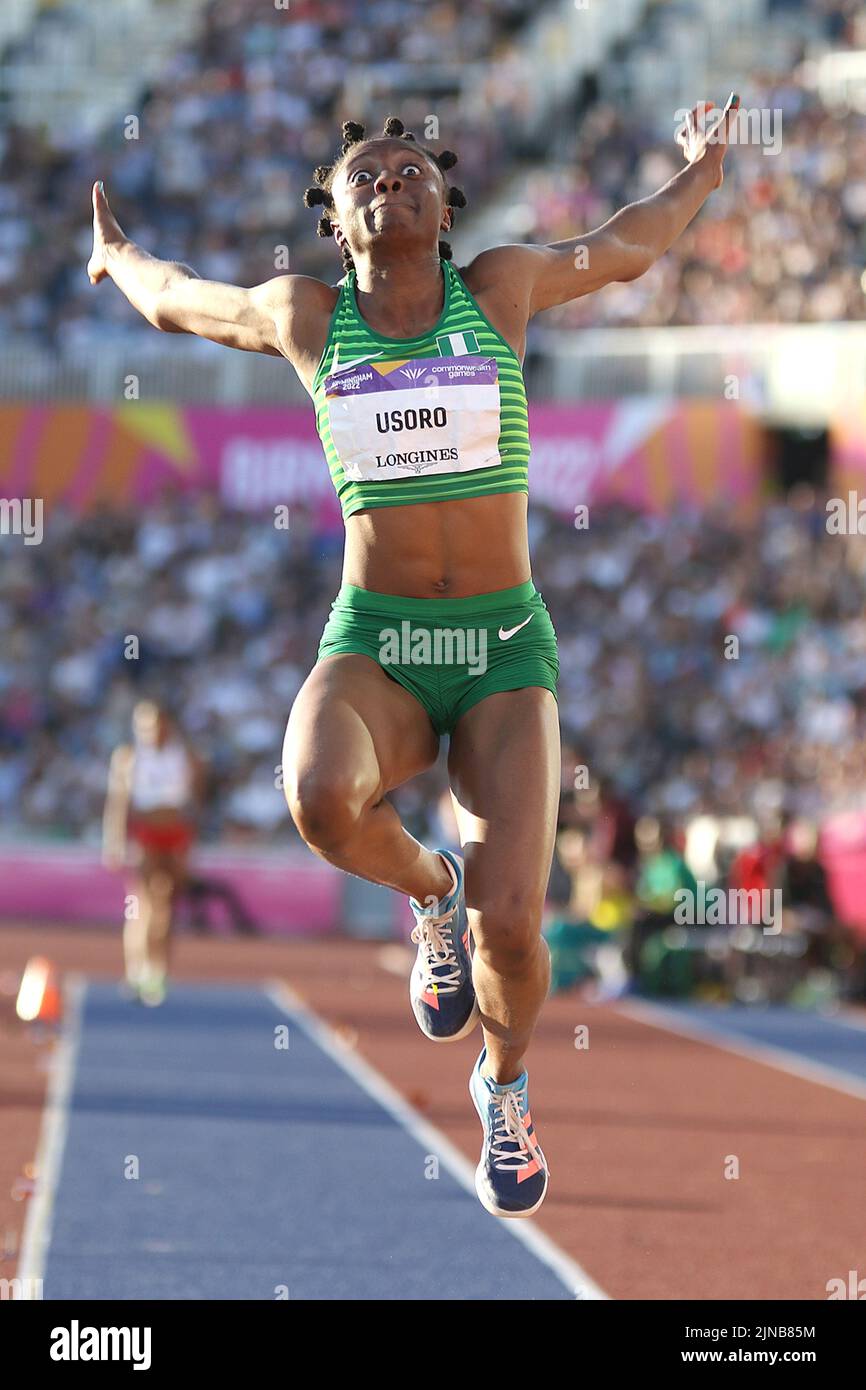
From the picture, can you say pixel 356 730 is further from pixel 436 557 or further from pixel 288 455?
pixel 288 455

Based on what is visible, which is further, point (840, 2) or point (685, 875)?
point (840, 2)

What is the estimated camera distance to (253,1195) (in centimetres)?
781

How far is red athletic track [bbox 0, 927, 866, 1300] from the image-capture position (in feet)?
22.9

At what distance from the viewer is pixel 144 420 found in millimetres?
22703

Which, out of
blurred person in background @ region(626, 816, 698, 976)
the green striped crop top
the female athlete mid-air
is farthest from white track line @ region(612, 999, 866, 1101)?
the green striped crop top

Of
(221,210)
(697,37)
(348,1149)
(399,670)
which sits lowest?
(348,1149)

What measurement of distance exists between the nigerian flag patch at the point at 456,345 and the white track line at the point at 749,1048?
259 inches

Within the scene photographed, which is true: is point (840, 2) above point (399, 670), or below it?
above

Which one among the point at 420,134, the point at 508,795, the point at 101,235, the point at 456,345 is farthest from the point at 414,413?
the point at 420,134

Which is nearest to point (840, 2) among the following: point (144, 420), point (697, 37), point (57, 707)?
point (697, 37)

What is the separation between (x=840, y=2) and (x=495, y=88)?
391cm

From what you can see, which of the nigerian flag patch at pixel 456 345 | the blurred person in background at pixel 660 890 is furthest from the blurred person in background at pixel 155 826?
the nigerian flag patch at pixel 456 345

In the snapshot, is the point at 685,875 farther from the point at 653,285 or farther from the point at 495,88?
the point at 495,88
